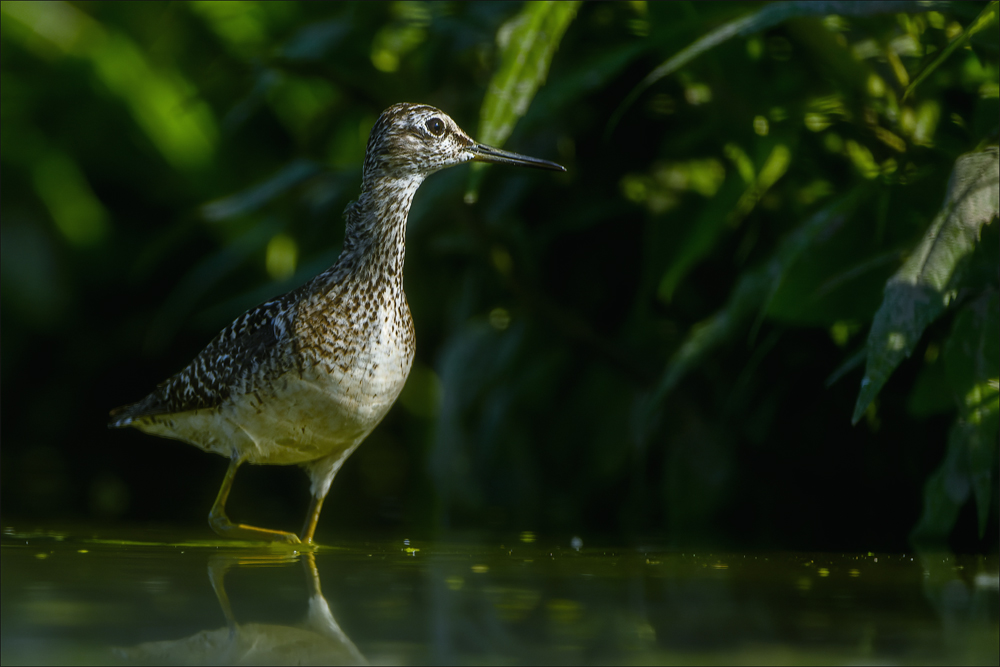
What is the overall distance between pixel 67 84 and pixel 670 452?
555 cm

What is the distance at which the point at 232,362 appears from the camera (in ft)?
12.4

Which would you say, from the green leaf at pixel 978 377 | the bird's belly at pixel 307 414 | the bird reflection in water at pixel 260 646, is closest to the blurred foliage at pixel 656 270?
the green leaf at pixel 978 377

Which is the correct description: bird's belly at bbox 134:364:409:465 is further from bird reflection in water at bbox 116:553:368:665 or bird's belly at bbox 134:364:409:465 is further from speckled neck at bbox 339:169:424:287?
bird reflection in water at bbox 116:553:368:665

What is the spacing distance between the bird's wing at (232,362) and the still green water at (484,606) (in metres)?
0.62

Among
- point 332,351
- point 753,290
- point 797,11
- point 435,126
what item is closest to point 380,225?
point 435,126

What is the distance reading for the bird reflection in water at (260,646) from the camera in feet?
6.57

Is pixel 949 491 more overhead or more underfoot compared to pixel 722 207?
more underfoot

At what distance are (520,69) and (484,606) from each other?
1.93m

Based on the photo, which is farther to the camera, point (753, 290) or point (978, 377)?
point (753, 290)

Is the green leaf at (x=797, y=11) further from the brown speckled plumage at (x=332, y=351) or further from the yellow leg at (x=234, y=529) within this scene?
the yellow leg at (x=234, y=529)

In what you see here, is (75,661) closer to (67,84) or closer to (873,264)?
(873,264)

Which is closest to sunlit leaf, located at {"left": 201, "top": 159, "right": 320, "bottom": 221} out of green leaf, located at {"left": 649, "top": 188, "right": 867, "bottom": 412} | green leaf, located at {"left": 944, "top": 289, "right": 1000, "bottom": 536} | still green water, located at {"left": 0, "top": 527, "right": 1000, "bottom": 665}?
still green water, located at {"left": 0, "top": 527, "right": 1000, "bottom": 665}

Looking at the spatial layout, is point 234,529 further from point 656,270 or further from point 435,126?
point 656,270

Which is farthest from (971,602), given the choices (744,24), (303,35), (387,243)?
(303,35)
